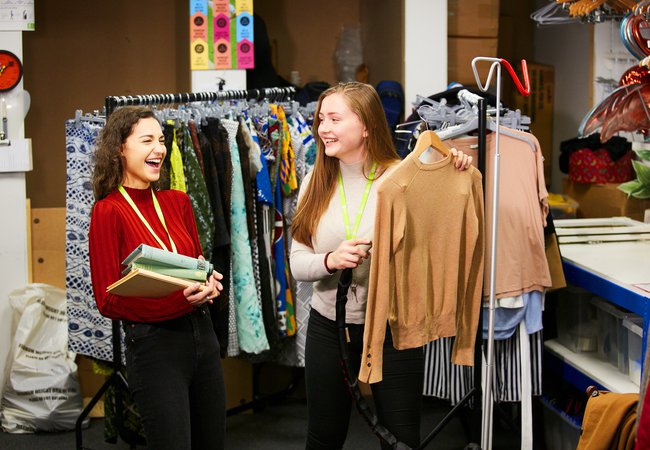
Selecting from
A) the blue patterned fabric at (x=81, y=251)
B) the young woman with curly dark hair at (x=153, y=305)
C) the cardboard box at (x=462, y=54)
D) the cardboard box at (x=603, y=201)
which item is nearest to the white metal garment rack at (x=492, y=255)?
the young woman with curly dark hair at (x=153, y=305)

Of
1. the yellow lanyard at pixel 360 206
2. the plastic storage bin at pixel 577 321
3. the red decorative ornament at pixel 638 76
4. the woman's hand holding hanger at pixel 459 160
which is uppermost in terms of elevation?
the red decorative ornament at pixel 638 76

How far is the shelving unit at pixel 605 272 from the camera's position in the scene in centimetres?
311

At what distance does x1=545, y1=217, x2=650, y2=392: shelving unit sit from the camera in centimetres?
311

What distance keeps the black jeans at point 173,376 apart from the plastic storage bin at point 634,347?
5.06ft

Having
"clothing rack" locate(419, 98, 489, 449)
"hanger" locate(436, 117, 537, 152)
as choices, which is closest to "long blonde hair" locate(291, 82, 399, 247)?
"clothing rack" locate(419, 98, 489, 449)

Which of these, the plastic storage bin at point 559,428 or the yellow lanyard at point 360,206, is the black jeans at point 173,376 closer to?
the yellow lanyard at point 360,206

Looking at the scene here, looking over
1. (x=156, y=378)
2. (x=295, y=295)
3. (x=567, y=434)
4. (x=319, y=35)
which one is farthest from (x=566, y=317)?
(x=319, y=35)

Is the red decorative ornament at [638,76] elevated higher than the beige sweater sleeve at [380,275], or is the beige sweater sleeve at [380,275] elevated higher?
the red decorative ornament at [638,76]

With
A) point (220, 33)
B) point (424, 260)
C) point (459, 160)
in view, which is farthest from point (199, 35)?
point (424, 260)

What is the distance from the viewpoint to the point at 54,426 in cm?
421

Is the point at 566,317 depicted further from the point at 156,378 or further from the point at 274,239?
the point at 156,378

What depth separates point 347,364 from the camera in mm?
2559

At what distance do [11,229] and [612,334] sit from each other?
2895 millimetres

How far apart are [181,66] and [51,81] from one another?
2.64 ft
